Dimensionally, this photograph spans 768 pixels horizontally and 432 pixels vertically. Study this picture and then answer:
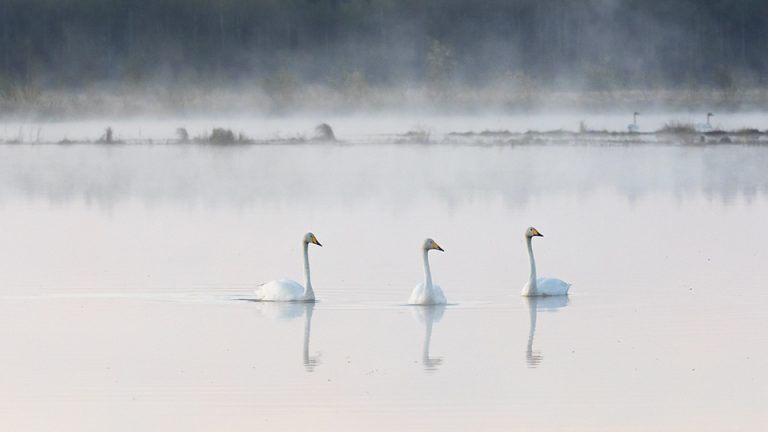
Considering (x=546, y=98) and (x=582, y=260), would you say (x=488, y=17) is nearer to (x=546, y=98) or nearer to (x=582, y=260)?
(x=546, y=98)

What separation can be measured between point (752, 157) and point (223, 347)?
21100 millimetres

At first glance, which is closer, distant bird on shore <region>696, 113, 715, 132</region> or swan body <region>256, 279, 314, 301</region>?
swan body <region>256, 279, 314, 301</region>

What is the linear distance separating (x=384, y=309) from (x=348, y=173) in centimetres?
1584

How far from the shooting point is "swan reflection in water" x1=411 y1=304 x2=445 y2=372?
34.6ft

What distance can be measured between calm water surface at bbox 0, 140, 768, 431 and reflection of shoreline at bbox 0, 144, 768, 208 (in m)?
0.16

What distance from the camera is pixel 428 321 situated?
1246 cm

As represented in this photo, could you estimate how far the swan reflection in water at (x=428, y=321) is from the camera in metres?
10.5

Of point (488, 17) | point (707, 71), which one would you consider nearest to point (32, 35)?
point (488, 17)

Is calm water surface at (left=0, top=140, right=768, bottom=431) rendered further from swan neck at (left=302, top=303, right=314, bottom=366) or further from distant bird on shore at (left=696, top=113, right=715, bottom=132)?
distant bird on shore at (left=696, top=113, right=715, bottom=132)

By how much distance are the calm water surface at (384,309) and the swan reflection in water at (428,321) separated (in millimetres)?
25

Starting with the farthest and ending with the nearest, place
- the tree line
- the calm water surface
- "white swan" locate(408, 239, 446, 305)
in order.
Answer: the tree line, "white swan" locate(408, 239, 446, 305), the calm water surface

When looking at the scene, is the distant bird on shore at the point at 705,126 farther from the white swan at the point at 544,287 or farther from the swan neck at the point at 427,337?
the swan neck at the point at 427,337

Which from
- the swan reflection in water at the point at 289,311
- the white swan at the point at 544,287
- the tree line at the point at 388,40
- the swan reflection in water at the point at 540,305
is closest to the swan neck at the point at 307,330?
the swan reflection in water at the point at 289,311

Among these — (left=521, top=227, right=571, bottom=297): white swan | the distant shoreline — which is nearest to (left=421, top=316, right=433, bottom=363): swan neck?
(left=521, top=227, right=571, bottom=297): white swan
